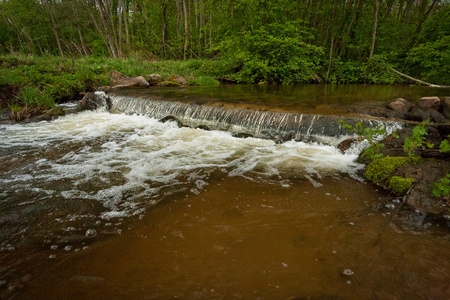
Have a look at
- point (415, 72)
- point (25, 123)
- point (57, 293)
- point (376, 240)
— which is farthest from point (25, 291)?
point (415, 72)

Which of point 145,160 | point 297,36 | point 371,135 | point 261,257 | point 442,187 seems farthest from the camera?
point 297,36

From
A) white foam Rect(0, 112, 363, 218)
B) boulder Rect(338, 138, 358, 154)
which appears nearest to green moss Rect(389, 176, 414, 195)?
white foam Rect(0, 112, 363, 218)

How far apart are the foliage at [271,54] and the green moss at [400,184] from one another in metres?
11.8

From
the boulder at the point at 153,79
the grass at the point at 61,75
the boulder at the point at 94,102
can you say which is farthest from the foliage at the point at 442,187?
the boulder at the point at 153,79

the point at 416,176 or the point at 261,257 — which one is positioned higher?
the point at 416,176

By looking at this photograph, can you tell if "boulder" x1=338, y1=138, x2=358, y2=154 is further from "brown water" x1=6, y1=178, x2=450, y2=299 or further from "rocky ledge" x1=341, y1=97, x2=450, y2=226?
"brown water" x1=6, y1=178, x2=450, y2=299

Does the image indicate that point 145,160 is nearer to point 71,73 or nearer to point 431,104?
point 431,104

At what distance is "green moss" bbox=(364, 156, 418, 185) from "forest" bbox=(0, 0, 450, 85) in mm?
11291

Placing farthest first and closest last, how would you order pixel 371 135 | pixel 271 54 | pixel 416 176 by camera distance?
pixel 271 54, pixel 371 135, pixel 416 176

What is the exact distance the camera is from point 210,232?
261 centimetres

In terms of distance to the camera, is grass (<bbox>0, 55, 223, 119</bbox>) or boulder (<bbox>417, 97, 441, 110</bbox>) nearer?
boulder (<bbox>417, 97, 441, 110</bbox>)

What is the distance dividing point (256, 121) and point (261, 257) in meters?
4.44

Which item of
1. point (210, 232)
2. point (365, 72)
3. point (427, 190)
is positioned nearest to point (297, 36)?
point (365, 72)

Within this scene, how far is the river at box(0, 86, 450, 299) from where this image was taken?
1.96 m
